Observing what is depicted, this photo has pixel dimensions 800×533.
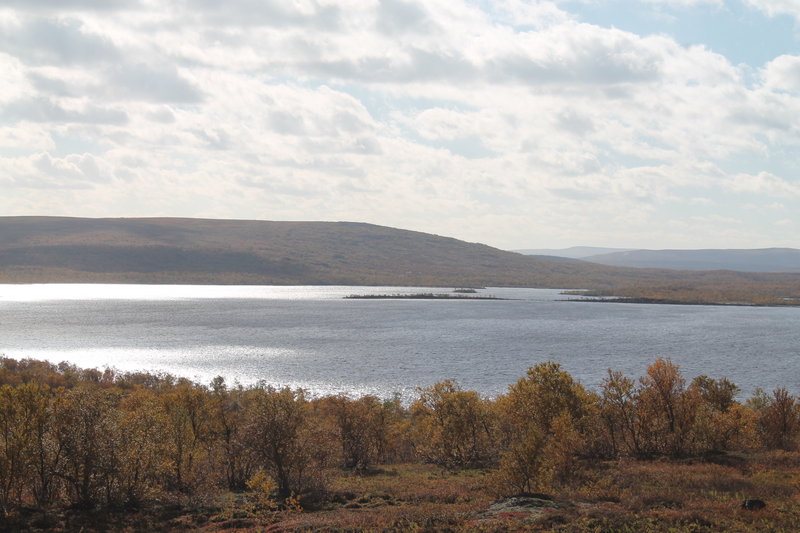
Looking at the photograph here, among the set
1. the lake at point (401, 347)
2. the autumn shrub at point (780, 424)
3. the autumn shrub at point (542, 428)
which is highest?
the autumn shrub at point (542, 428)

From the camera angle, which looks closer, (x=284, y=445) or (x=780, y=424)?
(x=284, y=445)

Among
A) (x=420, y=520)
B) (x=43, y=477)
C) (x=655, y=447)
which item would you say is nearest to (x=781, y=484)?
(x=655, y=447)

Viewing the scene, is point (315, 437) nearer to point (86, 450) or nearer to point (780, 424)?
point (86, 450)

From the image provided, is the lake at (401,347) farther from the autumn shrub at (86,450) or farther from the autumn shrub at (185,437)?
the autumn shrub at (86,450)

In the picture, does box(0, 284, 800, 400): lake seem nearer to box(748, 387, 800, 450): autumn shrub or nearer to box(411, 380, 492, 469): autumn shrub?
box(411, 380, 492, 469): autumn shrub

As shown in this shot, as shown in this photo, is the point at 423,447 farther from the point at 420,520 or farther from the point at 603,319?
the point at 603,319

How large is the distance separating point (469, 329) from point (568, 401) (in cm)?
12058

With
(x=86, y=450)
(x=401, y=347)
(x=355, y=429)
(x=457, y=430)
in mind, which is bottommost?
(x=401, y=347)

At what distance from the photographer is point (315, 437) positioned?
137 feet

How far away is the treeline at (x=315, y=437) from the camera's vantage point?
35.8 meters

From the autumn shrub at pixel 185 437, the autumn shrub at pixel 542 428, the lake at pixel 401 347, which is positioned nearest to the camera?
the autumn shrub at pixel 542 428

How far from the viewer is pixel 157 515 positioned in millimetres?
35000

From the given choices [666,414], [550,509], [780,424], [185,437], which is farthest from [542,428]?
[185,437]

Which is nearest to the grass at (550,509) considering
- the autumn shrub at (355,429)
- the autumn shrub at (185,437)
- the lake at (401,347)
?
the autumn shrub at (185,437)
